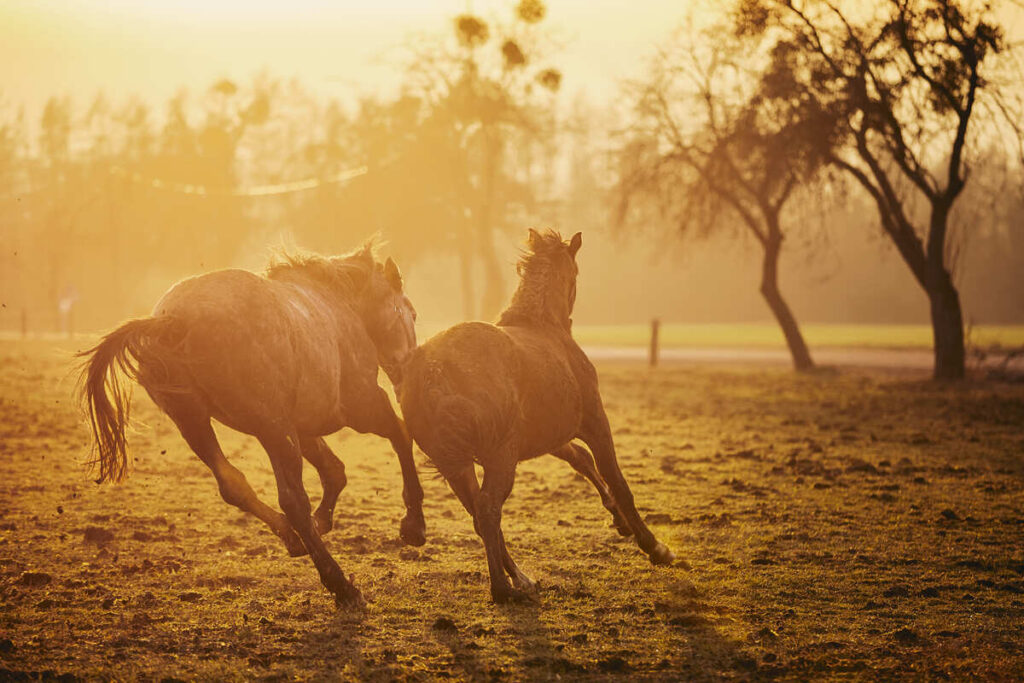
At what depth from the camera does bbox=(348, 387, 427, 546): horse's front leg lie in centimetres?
627

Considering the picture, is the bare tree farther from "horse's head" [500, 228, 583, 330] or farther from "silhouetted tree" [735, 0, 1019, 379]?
"horse's head" [500, 228, 583, 330]

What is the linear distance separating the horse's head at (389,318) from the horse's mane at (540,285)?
651mm

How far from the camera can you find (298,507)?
18.0 feet

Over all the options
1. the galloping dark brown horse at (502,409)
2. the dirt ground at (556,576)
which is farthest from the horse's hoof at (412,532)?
the galloping dark brown horse at (502,409)

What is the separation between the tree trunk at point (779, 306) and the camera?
2561 centimetres

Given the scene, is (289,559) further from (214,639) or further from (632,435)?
(632,435)

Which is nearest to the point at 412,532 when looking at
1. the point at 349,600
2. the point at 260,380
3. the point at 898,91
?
the point at 349,600

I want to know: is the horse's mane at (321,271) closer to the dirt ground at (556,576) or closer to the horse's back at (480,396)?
the horse's back at (480,396)

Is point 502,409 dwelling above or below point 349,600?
above

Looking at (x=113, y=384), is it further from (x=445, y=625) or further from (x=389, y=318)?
(x=445, y=625)

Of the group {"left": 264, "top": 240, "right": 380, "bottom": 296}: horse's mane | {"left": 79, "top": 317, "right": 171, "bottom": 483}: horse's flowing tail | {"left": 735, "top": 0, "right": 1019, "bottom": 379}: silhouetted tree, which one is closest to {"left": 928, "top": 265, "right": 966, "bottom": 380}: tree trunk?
{"left": 735, "top": 0, "right": 1019, "bottom": 379}: silhouetted tree

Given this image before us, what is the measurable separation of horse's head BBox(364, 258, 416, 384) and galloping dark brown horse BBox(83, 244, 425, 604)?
18 cm

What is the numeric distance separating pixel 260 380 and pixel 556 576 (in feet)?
7.33

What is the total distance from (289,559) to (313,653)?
2.12m
